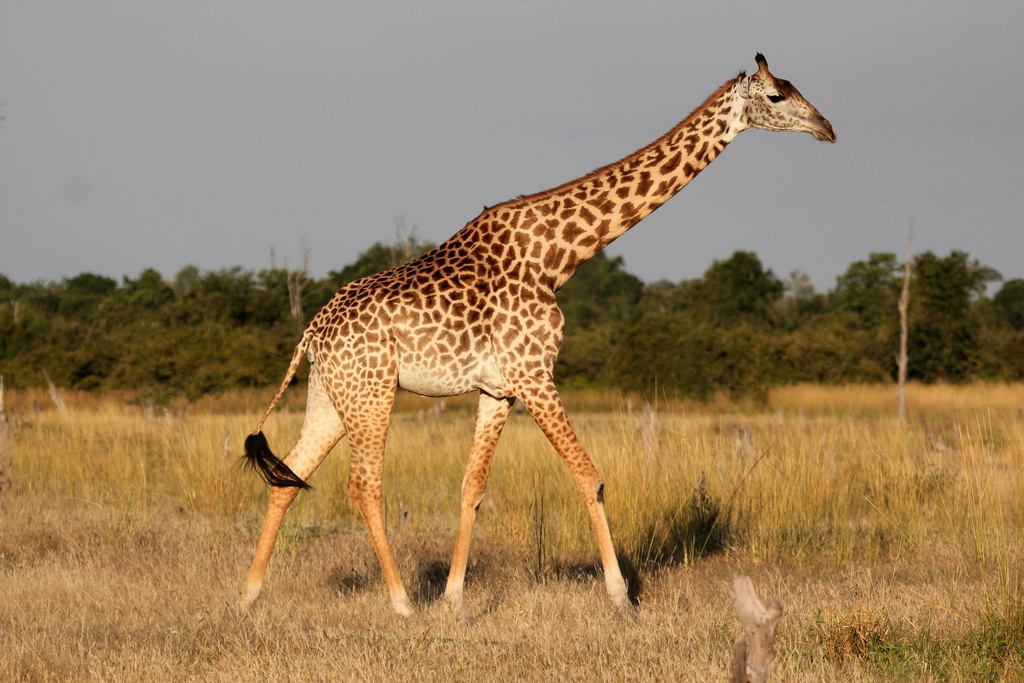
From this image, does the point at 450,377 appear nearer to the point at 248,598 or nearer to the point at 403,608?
the point at 403,608

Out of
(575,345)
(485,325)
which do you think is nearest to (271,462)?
(485,325)

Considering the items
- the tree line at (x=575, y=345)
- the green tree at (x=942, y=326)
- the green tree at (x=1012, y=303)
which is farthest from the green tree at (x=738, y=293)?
the green tree at (x=1012, y=303)

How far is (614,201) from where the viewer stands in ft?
18.3

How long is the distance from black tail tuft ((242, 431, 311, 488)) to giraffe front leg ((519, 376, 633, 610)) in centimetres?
145

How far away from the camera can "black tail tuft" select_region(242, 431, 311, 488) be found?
5438mm

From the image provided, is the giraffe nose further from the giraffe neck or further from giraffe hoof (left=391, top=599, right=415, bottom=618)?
giraffe hoof (left=391, top=599, right=415, bottom=618)

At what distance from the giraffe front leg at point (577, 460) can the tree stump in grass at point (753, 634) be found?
7.87 feet

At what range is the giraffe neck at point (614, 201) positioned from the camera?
5.54 metres

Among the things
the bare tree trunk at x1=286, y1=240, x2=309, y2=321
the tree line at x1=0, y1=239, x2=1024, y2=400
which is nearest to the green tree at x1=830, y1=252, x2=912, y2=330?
the tree line at x1=0, y1=239, x2=1024, y2=400

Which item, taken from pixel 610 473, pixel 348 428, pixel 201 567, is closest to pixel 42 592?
pixel 201 567

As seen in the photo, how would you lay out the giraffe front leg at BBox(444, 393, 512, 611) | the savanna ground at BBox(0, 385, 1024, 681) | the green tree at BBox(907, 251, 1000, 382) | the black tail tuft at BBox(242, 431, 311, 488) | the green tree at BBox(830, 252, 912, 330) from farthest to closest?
the green tree at BBox(830, 252, 912, 330) < the green tree at BBox(907, 251, 1000, 382) < the giraffe front leg at BBox(444, 393, 512, 611) < the black tail tuft at BBox(242, 431, 311, 488) < the savanna ground at BBox(0, 385, 1024, 681)

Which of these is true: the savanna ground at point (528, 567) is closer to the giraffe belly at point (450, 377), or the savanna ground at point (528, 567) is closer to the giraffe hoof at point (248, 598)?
the giraffe hoof at point (248, 598)

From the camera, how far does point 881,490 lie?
8.46 metres

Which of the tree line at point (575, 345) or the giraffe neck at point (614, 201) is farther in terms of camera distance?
the tree line at point (575, 345)
